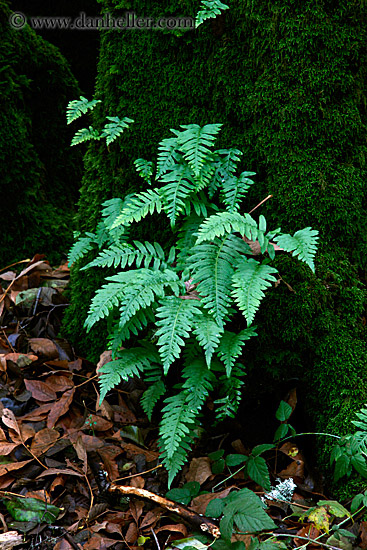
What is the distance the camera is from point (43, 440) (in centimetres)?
258

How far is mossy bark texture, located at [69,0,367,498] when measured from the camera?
8.60 ft

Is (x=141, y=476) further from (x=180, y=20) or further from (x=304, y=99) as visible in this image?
(x=180, y=20)

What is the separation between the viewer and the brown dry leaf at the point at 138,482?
241 centimetres

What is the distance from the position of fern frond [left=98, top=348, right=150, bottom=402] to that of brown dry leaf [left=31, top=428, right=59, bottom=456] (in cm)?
50

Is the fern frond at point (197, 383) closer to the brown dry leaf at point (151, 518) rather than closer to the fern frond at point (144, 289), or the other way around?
the fern frond at point (144, 289)

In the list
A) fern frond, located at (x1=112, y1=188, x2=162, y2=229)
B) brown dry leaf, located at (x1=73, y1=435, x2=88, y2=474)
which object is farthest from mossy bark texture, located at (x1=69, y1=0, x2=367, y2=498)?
brown dry leaf, located at (x1=73, y1=435, x2=88, y2=474)

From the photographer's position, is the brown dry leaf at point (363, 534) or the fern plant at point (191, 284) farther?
the fern plant at point (191, 284)

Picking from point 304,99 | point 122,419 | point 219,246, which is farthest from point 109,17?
point 122,419

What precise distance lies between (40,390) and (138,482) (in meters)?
0.89

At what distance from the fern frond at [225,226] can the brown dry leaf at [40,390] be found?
145 centimetres

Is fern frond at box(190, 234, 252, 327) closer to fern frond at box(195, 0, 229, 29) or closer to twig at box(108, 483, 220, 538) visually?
twig at box(108, 483, 220, 538)

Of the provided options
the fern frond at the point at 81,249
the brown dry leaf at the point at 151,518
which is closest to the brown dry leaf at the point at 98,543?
the brown dry leaf at the point at 151,518
